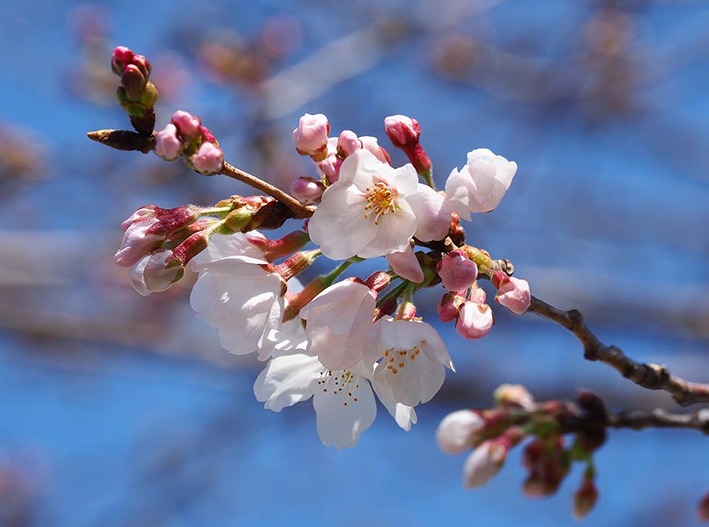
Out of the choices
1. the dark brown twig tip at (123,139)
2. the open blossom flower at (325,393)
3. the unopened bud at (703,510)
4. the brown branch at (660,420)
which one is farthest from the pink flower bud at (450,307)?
the unopened bud at (703,510)

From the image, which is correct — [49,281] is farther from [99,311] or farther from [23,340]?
[99,311]

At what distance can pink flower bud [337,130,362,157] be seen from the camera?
52.5 inches

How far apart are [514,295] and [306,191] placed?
0.40 metres


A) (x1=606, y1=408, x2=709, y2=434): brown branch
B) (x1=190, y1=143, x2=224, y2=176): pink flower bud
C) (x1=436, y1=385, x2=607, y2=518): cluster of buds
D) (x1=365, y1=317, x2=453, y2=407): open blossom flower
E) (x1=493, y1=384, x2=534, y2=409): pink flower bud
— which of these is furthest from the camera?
(x1=493, y1=384, x2=534, y2=409): pink flower bud

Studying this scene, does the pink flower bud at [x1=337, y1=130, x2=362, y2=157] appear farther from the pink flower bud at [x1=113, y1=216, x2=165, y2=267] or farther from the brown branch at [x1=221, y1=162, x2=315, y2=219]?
the pink flower bud at [x1=113, y1=216, x2=165, y2=267]

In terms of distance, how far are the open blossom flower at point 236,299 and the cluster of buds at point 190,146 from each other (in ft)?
0.62

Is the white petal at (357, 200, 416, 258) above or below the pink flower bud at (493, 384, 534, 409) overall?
above

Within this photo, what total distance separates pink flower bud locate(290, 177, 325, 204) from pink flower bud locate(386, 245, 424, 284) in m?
0.18

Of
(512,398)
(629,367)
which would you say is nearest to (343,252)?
(629,367)

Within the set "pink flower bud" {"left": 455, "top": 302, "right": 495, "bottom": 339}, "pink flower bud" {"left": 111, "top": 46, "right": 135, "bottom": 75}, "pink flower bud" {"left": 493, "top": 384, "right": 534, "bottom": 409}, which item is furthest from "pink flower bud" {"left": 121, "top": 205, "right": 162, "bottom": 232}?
"pink flower bud" {"left": 493, "top": 384, "right": 534, "bottom": 409}

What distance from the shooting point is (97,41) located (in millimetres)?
5805

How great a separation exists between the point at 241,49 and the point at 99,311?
92.9 inches

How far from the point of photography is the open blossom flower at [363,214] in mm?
1338

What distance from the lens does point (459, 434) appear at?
7.05 ft
